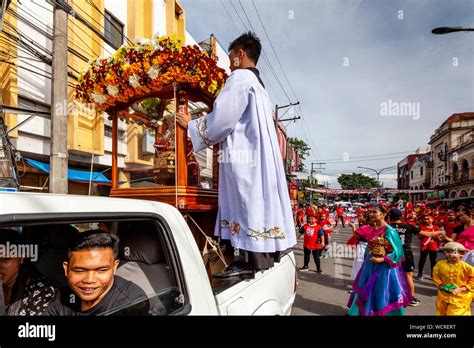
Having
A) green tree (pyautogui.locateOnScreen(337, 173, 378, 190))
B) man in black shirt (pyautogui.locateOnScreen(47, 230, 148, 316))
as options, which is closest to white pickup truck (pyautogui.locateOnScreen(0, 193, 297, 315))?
man in black shirt (pyautogui.locateOnScreen(47, 230, 148, 316))

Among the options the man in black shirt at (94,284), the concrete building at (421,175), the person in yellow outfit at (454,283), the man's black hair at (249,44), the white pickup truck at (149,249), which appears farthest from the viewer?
the concrete building at (421,175)

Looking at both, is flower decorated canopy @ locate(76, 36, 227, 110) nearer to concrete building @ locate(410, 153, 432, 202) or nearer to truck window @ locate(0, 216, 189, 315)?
truck window @ locate(0, 216, 189, 315)

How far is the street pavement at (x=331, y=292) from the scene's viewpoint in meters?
5.16

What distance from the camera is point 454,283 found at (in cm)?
361

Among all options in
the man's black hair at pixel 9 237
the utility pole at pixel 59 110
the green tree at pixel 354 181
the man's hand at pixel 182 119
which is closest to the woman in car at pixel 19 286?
the man's black hair at pixel 9 237

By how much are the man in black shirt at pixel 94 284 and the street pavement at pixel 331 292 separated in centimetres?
423

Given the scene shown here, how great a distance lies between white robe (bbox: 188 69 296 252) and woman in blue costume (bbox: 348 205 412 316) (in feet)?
7.61

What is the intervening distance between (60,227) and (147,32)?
1218cm

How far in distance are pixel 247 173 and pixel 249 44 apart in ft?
3.50

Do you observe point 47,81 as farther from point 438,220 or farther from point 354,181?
point 354,181

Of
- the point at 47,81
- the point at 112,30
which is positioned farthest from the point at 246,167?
the point at 112,30

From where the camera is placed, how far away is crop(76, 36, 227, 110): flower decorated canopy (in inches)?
97.5

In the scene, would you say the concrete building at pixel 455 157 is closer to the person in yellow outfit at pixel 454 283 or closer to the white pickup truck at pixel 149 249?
the person in yellow outfit at pixel 454 283
